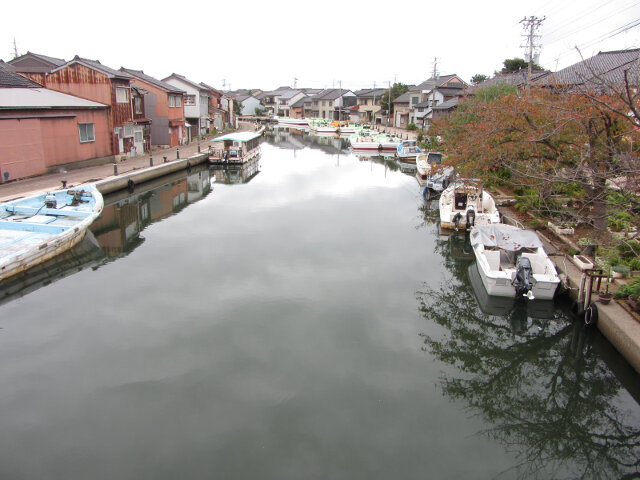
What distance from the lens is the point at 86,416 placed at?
7230 mm

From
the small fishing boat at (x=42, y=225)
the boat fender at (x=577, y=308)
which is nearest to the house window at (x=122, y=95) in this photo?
the small fishing boat at (x=42, y=225)

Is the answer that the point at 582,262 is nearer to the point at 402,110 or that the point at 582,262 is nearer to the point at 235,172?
the point at 235,172

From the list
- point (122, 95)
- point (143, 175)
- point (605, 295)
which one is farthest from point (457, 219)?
point (122, 95)

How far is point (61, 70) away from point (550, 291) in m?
26.7

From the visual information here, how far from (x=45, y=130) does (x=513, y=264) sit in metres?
20.9

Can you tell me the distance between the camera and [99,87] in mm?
26438

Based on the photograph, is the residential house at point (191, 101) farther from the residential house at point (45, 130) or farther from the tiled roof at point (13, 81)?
the tiled roof at point (13, 81)

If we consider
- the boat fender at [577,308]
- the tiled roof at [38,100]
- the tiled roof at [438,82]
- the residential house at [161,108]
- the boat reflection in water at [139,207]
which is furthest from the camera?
the tiled roof at [438,82]

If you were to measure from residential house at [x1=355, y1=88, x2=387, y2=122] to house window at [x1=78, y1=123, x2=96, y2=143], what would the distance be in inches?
2107

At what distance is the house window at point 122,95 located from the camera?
27.5 m

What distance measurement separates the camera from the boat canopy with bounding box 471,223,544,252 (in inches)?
485

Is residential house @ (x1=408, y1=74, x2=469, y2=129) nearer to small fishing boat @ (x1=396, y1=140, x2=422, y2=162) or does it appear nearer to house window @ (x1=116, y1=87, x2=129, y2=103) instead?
small fishing boat @ (x1=396, y1=140, x2=422, y2=162)

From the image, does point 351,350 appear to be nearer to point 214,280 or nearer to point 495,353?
point 495,353

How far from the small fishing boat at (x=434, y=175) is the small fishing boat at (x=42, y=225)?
515 inches
